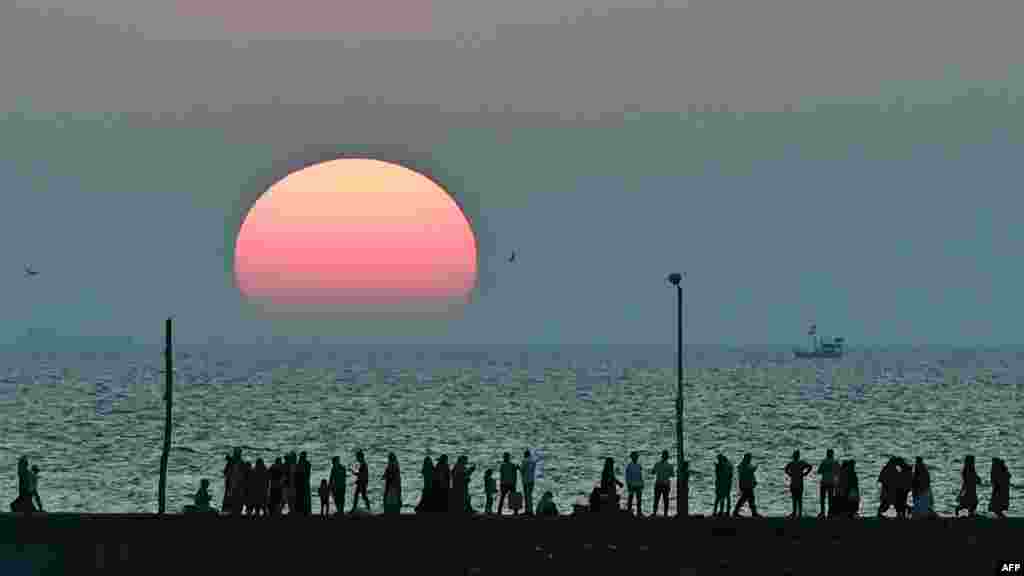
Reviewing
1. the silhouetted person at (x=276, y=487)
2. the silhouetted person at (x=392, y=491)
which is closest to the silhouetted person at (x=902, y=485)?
the silhouetted person at (x=392, y=491)

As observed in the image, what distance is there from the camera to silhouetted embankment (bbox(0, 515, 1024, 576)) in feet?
111

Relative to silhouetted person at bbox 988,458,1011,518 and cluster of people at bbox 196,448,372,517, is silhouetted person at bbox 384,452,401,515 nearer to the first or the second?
cluster of people at bbox 196,448,372,517

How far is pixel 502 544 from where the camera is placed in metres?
37.0

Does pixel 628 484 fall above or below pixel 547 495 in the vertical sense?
above

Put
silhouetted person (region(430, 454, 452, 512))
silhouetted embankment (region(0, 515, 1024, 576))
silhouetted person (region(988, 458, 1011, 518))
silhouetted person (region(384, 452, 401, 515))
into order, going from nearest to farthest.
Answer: silhouetted embankment (region(0, 515, 1024, 576))
silhouetted person (region(988, 458, 1011, 518))
silhouetted person (region(430, 454, 452, 512))
silhouetted person (region(384, 452, 401, 515))

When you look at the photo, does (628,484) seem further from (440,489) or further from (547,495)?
(440,489)

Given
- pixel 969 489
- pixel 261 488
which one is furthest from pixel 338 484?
pixel 969 489

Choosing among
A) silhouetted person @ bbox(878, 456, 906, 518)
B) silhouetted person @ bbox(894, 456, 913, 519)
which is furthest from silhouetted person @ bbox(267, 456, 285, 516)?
silhouetted person @ bbox(894, 456, 913, 519)

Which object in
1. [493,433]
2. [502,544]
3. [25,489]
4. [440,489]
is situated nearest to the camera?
[502,544]

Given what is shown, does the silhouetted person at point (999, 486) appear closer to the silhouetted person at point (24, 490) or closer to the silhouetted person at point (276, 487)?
the silhouetted person at point (276, 487)

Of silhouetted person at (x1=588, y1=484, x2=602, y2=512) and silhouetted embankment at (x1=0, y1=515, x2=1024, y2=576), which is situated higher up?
silhouetted person at (x1=588, y1=484, x2=602, y2=512)

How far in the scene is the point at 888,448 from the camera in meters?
109

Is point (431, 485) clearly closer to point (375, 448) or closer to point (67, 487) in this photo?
point (67, 487)

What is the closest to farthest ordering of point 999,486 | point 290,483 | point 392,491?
point 999,486
point 392,491
point 290,483
